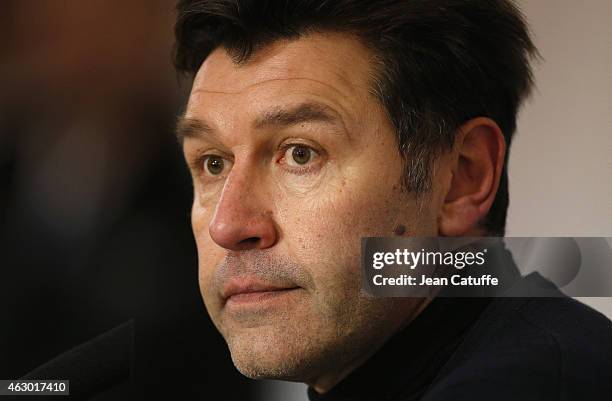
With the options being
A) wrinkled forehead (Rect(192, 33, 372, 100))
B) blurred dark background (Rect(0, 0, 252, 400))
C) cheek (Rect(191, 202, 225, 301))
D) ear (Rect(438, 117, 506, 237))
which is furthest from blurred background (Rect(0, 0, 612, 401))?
ear (Rect(438, 117, 506, 237))

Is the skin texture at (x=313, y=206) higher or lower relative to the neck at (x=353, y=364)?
higher

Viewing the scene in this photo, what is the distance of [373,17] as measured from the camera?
1050mm

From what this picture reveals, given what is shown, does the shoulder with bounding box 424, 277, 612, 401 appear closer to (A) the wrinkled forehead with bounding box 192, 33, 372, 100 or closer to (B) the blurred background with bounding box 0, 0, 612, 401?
(A) the wrinkled forehead with bounding box 192, 33, 372, 100

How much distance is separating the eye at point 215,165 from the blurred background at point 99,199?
19 centimetres

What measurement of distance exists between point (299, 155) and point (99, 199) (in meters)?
0.41

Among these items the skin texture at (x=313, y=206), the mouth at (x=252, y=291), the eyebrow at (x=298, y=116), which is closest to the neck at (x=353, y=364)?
the skin texture at (x=313, y=206)

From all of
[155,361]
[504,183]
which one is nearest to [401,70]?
[504,183]

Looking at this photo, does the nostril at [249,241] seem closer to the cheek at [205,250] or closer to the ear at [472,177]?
the cheek at [205,250]

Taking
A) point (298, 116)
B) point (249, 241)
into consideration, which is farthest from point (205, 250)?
point (298, 116)

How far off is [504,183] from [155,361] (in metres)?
0.59

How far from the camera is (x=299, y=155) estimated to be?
105 centimetres

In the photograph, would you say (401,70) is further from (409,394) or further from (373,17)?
(409,394)

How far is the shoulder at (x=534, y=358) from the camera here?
88 cm

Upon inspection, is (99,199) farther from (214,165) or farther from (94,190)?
(214,165)
